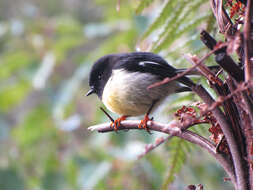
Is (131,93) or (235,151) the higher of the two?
(235,151)

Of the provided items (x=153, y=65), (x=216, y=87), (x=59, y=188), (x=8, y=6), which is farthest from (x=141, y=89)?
(x=8, y=6)

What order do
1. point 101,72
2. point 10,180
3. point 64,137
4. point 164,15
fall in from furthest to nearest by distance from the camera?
1. point 64,137
2. point 10,180
3. point 101,72
4. point 164,15

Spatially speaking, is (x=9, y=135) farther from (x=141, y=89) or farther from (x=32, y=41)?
(x=141, y=89)

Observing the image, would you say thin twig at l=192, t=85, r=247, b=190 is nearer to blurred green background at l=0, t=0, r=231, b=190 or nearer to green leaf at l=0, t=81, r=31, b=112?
blurred green background at l=0, t=0, r=231, b=190

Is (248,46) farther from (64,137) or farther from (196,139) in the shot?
(64,137)

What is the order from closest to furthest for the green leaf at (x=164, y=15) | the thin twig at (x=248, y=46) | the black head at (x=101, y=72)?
the thin twig at (x=248, y=46), the green leaf at (x=164, y=15), the black head at (x=101, y=72)

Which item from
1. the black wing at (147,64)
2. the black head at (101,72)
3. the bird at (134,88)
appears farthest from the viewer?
the black head at (101,72)

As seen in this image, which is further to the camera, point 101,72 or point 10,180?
point 10,180

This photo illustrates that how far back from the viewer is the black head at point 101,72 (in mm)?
1844

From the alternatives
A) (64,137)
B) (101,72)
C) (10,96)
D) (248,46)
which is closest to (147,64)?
(101,72)

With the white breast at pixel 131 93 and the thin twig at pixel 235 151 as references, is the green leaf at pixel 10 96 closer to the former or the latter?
Answer: the white breast at pixel 131 93

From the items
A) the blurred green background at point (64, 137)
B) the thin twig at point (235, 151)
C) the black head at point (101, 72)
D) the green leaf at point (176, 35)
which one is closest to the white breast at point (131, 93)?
the black head at point (101, 72)

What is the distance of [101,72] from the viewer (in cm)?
Result: 188

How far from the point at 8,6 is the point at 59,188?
12.6 feet
